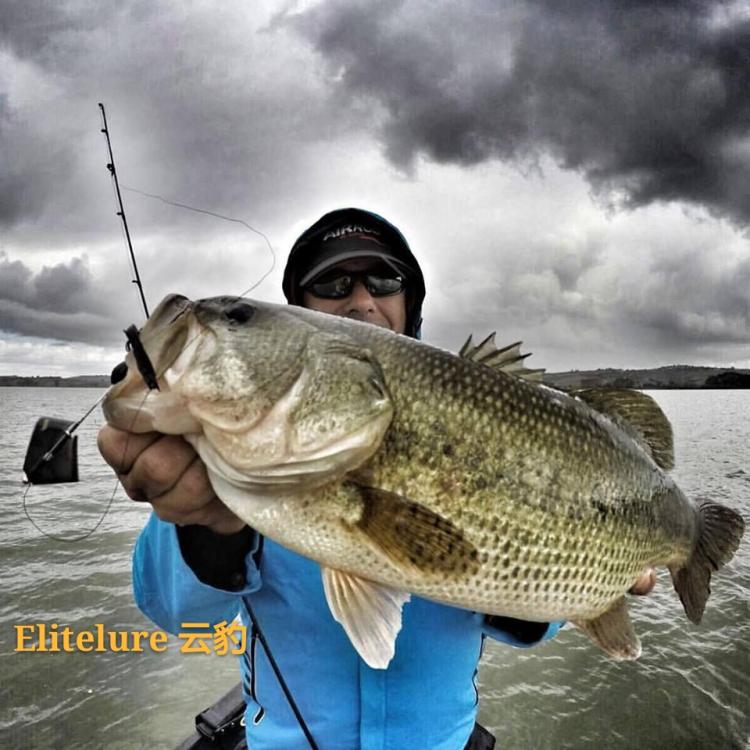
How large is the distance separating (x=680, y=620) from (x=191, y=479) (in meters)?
8.67

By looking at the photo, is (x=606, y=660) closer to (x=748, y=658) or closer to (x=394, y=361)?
(x=748, y=658)

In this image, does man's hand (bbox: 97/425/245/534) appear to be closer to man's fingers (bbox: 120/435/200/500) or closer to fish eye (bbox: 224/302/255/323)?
man's fingers (bbox: 120/435/200/500)

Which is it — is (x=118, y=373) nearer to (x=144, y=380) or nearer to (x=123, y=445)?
(x=144, y=380)

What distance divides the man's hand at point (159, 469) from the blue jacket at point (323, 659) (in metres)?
0.54

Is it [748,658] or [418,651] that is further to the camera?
[748,658]

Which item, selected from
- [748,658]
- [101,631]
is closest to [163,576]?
[101,631]

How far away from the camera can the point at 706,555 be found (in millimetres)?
2893

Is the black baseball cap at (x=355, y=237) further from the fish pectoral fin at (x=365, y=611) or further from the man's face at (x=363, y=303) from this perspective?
the fish pectoral fin at (x=365, y=611)

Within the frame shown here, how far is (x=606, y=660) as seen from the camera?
23.1 feet

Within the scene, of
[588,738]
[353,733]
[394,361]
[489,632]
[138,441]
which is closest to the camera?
[138,441]

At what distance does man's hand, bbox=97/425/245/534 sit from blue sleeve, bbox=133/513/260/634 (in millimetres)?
453

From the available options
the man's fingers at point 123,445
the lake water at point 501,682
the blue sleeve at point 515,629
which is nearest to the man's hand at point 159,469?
the man's fingers at point 123,445

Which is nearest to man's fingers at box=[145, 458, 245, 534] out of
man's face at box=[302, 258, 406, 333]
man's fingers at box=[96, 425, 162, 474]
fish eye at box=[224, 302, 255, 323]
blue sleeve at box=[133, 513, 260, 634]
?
man's fingers at box=[96, 425, 162, 474]

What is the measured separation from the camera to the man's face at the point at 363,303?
11.5 ft
